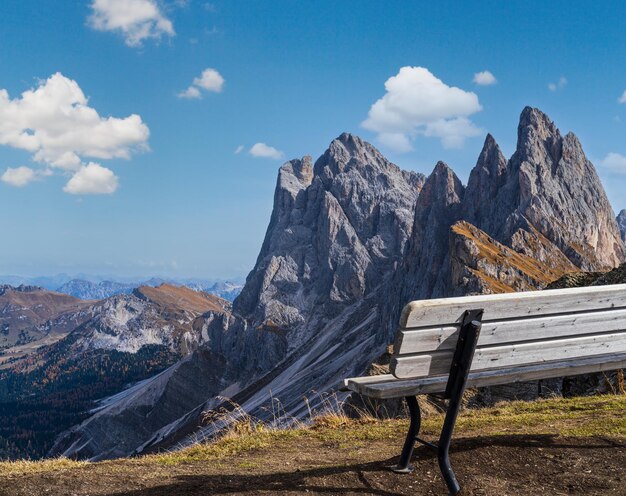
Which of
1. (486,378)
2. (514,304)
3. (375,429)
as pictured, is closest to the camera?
(514,304)

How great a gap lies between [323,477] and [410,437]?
114cm

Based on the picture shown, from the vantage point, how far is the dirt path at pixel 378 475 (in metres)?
6.38

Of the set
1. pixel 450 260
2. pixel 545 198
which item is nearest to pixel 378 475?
pixel 450 260

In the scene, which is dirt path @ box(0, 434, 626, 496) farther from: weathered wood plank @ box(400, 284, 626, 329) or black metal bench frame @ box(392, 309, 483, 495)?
weathered wood plank @ box(400, 284, 626, 329)

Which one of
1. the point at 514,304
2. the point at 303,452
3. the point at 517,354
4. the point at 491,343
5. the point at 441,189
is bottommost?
the point at 303,452

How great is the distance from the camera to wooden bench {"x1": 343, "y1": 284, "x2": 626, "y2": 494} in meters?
5.65

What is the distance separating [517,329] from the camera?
6027 millimetres

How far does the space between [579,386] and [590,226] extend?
160 meters

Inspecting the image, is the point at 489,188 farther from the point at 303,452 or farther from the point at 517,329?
the point at 517,329

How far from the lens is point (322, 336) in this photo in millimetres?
188000

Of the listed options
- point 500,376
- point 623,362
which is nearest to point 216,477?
point 500,376

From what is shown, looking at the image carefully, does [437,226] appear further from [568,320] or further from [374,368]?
[568,320]

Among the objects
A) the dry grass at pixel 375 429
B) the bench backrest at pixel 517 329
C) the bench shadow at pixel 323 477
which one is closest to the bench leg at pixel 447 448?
the bench backrest at pixel 517 329

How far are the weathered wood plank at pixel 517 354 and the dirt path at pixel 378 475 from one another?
1.39 m
